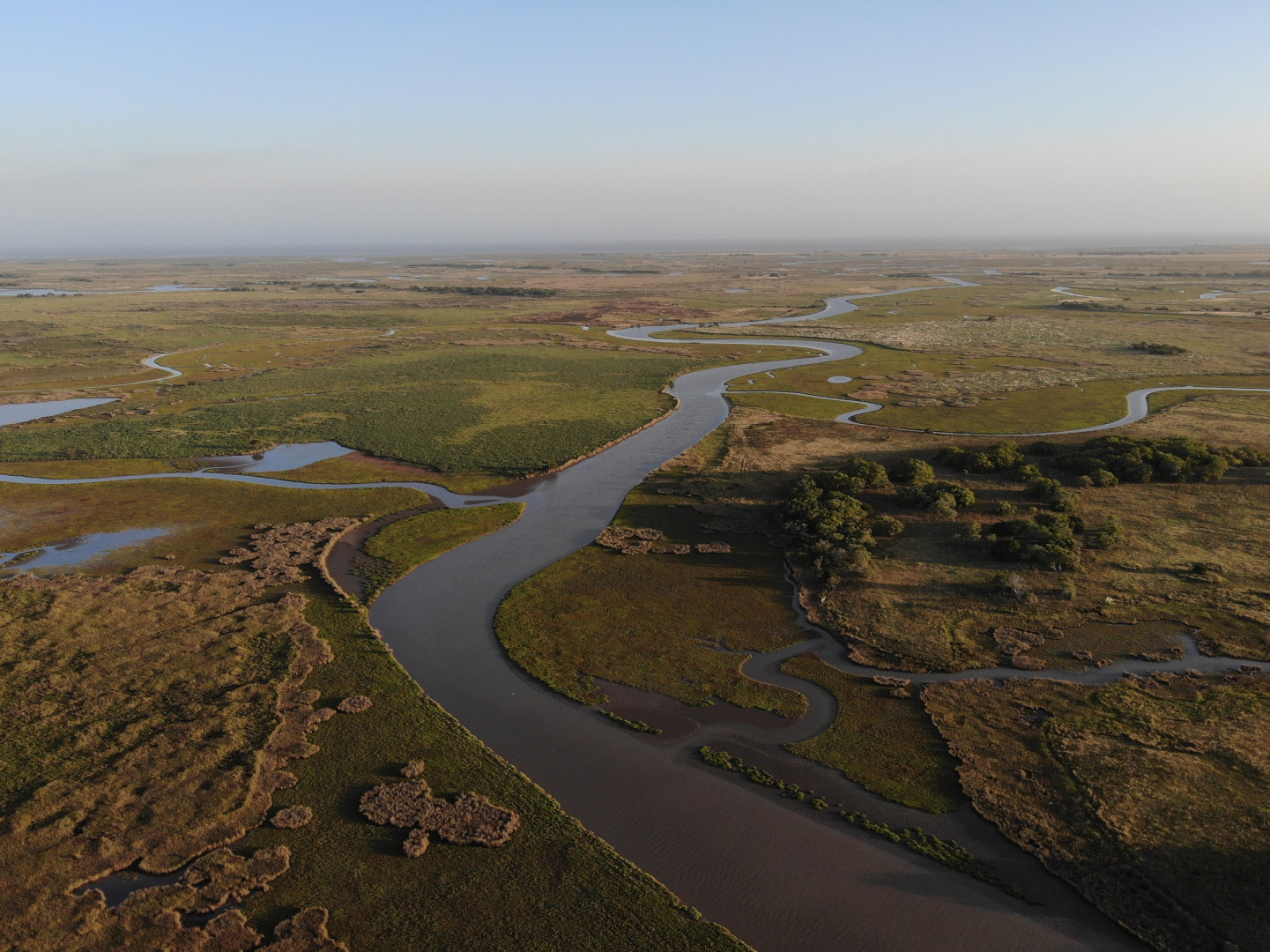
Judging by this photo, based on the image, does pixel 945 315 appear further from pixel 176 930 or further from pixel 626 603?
pixel 176 930

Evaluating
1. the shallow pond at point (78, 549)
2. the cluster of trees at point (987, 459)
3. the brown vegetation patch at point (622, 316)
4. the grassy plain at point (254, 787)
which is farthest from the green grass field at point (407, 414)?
the brown vegetation patch at point (622, 316)

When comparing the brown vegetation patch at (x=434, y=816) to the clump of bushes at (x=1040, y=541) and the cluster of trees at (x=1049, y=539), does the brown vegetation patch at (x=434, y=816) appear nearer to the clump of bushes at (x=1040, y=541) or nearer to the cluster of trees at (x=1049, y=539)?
the clump of bushes at (x=1040, y=541)

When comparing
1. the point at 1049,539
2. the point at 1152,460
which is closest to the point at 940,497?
the point at 1049,539

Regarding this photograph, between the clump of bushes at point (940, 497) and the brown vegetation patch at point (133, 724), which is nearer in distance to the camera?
the brown vegetation patch at point (133, 724)

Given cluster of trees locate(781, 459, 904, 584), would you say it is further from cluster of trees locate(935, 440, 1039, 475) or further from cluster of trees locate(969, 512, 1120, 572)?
cluster of trees locate(935, 440, 1039, 475)

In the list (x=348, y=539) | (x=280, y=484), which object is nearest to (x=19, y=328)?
(x=280, y=484)
